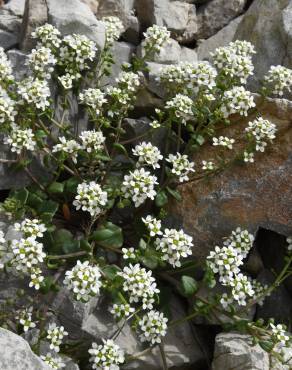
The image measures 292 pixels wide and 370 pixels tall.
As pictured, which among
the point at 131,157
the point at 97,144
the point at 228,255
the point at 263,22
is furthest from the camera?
the point at 263,22

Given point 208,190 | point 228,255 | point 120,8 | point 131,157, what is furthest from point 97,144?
point 120,8

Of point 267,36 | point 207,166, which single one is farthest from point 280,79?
point 207,166

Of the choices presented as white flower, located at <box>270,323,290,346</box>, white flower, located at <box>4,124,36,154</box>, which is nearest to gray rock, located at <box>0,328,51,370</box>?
white flower, located at <box>4,124,36,154</box>

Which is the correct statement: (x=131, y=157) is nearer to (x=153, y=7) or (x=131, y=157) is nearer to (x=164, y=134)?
(x=164, y=134)

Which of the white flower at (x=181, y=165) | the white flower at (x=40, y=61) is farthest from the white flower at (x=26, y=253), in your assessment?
the white flower at (x=40, y=61)

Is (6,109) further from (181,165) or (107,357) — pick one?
(107,357)

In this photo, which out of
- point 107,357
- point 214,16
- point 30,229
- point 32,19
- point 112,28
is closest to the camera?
point 107,357
